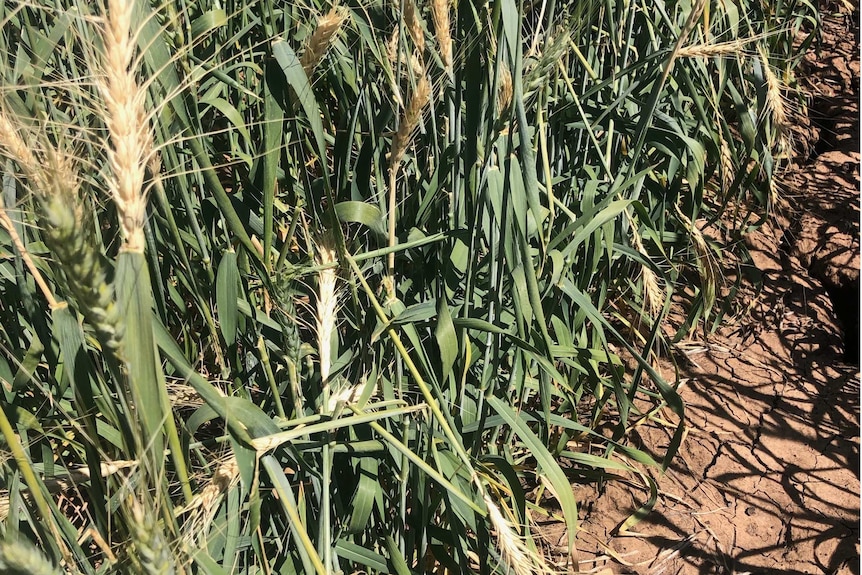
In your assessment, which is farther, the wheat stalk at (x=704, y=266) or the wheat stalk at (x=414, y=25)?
the wheat stalk at (x=704, y=266)

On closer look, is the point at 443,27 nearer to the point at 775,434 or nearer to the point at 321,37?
the point at 321,37

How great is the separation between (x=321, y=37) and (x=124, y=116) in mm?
350

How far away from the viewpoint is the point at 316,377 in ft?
3.31

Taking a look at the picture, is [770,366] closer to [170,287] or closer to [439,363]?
[439,363]

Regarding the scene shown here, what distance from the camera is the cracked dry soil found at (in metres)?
1.59

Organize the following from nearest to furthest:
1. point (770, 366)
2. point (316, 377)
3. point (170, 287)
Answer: point (316, 377), point (170, 287), point (770, 366)

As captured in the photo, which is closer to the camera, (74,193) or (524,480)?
(74,193)

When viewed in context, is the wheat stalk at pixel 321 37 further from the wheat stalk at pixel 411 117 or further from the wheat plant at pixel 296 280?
the wheat stalk at pixel 411 117

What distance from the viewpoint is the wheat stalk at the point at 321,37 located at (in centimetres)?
75


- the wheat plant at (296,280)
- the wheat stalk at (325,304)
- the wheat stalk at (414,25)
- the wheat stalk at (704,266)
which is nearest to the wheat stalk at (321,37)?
the wheat plant at (296,280)

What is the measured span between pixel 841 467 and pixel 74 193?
5.93 feet

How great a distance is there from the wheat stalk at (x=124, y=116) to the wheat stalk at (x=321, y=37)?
31 cm

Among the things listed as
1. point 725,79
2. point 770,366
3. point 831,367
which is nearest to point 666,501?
point 770,366

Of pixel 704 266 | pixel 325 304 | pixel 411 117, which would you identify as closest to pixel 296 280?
pixel 325 304
